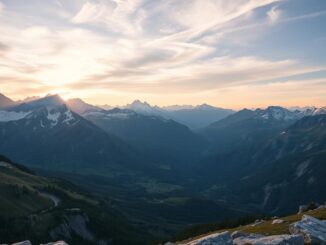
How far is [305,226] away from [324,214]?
27.6 metres

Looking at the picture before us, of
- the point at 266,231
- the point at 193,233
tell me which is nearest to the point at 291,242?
the point at 266,231

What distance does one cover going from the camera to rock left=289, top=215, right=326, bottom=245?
43.4 m

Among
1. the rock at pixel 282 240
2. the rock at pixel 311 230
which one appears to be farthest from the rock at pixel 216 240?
the rock at pixel 311 230

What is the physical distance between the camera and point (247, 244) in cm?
4138

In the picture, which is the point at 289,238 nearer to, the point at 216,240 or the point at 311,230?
the point at 216,240

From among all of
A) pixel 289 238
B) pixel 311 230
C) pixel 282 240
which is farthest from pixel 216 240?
pixel 311 230

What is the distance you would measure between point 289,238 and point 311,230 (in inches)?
273

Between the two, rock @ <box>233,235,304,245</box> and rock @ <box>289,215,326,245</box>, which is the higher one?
rock @ <box>233,235,304,245</box>

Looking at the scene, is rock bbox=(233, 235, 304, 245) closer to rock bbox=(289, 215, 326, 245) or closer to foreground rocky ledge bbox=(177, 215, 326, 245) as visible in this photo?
foreground rocky ledge bbox=(177, 215, 326, 245)

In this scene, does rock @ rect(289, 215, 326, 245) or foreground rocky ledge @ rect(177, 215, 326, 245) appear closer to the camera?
foreground rocky ledge @ rect(177, 215, 326, 245)

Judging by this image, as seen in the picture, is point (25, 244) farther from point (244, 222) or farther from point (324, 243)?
point (244, 222)

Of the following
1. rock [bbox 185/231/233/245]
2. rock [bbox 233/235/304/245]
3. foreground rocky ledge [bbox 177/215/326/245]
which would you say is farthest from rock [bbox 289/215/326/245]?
rock [bbox 185/231/233/245]

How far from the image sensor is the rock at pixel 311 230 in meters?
43.4

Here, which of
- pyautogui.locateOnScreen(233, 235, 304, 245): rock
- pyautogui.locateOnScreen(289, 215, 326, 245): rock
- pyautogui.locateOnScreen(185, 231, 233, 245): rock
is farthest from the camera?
pyautogui.locateOnScreen(289, 215, 326, 245): rock
